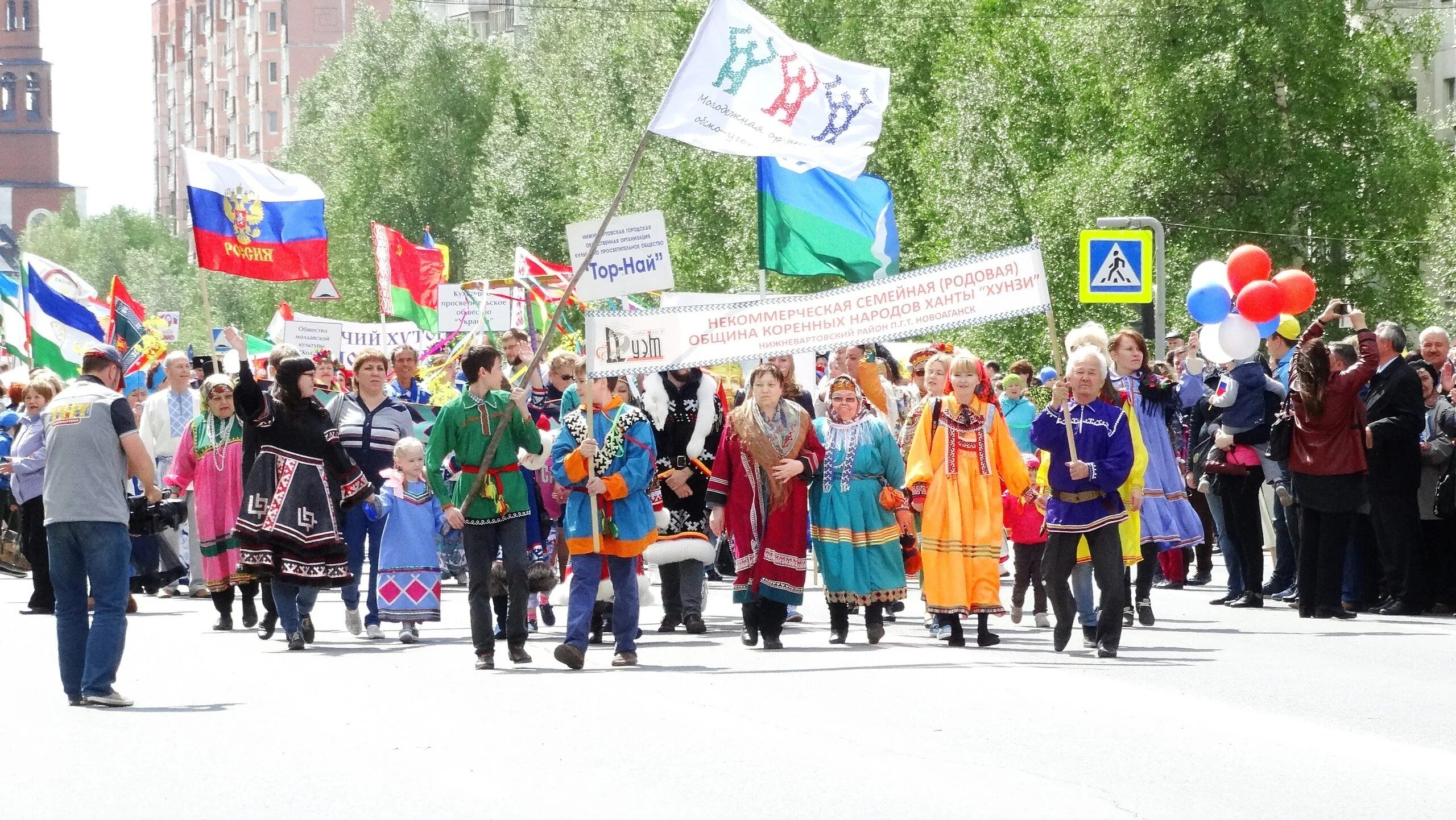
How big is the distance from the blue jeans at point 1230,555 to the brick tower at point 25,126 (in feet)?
465

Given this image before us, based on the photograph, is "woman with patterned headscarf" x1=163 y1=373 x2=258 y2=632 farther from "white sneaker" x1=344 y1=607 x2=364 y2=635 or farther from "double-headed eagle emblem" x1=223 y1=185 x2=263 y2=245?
"double-headed eagle emblem" x1=223 y1=185 x2=263 y2=245

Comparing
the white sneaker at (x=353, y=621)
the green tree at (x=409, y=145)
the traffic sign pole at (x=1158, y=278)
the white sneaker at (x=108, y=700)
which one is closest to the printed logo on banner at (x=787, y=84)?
the white sneaker at (x=353, y=621)

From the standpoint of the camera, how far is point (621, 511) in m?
12.1

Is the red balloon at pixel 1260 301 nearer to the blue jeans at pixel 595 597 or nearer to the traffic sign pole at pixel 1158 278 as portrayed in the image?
the blue jeans at pixel 595 597

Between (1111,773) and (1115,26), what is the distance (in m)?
33.4

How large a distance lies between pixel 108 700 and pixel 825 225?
7.46 meters

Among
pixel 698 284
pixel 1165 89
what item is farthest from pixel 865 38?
pixel 1165 89

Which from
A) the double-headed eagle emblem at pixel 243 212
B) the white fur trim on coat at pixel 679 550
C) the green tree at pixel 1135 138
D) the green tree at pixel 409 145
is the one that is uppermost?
the green tree at pixel 409 145

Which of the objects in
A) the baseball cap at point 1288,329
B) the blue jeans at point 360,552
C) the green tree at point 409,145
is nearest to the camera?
the blue jeans at point 360,552

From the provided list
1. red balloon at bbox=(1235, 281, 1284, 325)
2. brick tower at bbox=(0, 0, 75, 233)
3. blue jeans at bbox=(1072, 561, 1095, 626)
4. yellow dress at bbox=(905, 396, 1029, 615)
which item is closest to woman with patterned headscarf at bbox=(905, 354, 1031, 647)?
yellow dress at bbox=(905, 396, 1029, 615)

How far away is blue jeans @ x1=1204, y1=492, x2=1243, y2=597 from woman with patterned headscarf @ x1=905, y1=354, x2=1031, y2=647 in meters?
3.68

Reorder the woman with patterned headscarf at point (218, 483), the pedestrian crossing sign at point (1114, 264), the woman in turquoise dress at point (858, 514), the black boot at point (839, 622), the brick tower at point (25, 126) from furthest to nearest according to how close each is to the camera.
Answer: the brick tower at point (25, 126) < the pedestrian crossing sign at point (1114, 264) < the woman with patterned headscarf at point (218, 483) < the black boot at point (839, 622) < the woman in turquoise dress at point (858, 514)

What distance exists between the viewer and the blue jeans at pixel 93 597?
10.7 m

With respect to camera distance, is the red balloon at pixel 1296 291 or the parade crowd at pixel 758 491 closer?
the parade crowd at pixel 758 491
